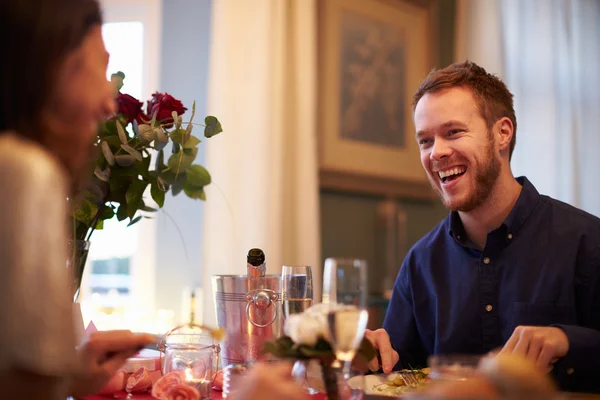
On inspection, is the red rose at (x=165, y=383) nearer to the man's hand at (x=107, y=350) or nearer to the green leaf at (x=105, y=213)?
the man's hand at (x=107, y=350)

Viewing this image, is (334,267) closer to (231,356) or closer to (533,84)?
(231,356)

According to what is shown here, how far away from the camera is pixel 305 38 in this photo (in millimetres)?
3211

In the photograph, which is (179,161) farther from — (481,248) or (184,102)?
(184,102)

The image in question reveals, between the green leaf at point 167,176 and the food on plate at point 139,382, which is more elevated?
the green leaf at point 167,176

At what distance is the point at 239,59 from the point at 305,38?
0.39m

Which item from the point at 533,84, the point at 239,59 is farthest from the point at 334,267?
the point at 533,84

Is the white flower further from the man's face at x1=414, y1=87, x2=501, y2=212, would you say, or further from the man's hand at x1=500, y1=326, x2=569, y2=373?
the man's face at x1=414, y1=87, x2=501, y2=212

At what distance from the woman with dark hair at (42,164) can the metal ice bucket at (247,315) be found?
506 millimetres

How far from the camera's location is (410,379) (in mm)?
1205

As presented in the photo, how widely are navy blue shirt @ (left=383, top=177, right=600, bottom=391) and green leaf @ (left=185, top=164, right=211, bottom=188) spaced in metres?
0.69

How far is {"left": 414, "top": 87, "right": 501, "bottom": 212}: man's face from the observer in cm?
171

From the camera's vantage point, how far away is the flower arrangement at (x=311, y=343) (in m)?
0.86

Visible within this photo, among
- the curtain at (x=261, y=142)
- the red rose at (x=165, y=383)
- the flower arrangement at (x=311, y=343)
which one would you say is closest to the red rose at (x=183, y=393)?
the red rose at (x=165, y=383)

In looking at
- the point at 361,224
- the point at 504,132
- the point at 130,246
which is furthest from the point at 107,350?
the point at 361,224
